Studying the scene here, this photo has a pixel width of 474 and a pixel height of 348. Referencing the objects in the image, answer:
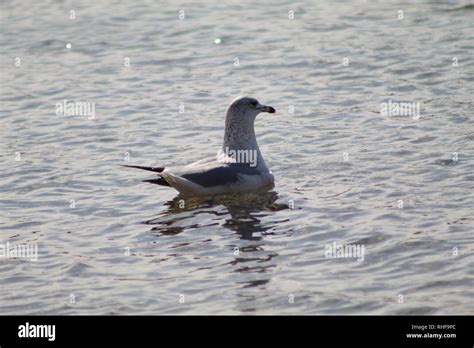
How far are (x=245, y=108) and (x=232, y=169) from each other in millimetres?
1029

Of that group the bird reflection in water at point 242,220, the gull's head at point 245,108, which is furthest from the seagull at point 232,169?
the bird reflection in water at point 242,220

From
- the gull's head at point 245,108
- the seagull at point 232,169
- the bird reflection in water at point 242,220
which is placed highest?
the gull's head at point 245,108

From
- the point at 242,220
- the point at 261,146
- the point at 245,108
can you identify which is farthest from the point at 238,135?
the point at 242,220

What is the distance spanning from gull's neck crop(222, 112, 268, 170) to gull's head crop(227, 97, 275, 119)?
49 millimetres

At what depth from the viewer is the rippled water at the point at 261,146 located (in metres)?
9.77

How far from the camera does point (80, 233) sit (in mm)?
11602

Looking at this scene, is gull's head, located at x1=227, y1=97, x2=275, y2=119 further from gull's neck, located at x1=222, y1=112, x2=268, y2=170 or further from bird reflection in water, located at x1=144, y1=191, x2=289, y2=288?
bird reflection in water, located at x1=144, y1=191, x2=289, y2=288

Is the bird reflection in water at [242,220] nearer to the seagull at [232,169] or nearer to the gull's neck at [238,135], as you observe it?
the seagull at [232,169]

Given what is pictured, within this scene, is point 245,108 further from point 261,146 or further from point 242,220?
point 242,220

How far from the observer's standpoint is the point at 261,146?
48.3 feet

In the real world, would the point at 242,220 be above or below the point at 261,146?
below

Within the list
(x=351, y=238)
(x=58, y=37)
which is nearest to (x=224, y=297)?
(x=351, y=238)

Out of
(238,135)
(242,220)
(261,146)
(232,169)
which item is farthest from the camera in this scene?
(261,146)

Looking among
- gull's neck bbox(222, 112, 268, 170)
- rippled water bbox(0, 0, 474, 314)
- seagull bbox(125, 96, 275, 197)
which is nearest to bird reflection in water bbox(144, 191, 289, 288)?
rippled water bbox(0, 0, 474, 314)
